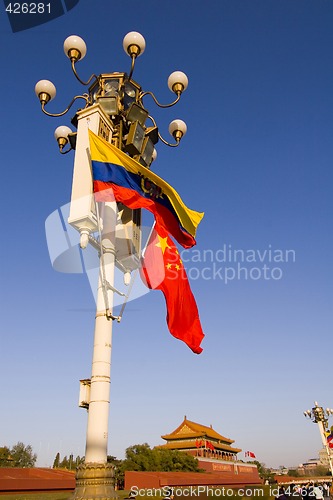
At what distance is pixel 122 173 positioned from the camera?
6.95 metres

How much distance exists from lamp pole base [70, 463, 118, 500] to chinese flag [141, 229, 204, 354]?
2316mm

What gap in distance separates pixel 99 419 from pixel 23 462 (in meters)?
55.4

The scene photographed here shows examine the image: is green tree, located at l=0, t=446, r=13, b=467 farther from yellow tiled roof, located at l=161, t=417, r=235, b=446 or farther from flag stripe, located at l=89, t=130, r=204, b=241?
flag stripe, located at l=89, t=130, r=204, b=241

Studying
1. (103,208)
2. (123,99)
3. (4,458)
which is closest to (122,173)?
(103,208)

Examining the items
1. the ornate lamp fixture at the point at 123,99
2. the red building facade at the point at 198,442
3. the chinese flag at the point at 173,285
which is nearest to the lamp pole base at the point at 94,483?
the chinese flag at the point at 173,285

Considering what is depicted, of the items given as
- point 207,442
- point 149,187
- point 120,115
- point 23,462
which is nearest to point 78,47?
point 120,115

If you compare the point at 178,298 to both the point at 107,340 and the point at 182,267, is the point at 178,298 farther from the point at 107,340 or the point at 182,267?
the point at 107,340

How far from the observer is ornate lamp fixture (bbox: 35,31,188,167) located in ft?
25.7

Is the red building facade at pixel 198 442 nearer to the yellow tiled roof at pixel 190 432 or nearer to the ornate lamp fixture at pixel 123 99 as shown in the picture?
the yellow tiled roof at pixel 190 432

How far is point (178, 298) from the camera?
7.19 meters

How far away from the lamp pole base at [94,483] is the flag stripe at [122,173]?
433 centimetres

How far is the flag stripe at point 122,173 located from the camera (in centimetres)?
674

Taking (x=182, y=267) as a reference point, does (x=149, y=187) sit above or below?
above

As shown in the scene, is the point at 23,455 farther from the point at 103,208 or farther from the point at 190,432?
the point at 103,208
